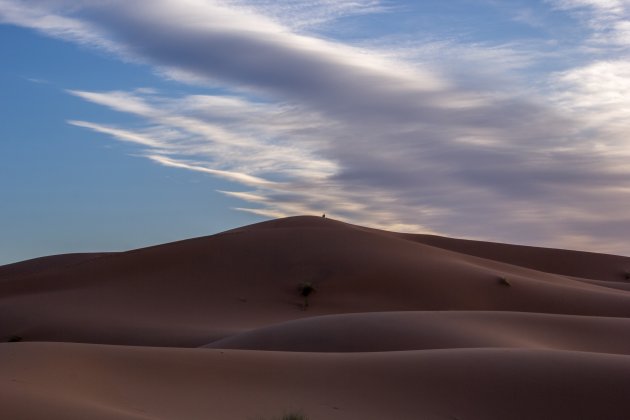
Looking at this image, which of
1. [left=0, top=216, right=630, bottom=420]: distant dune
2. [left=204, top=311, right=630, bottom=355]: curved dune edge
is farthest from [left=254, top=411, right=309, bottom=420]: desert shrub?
[left=204, top=311, right=630, bottom=355]: curved dune edge

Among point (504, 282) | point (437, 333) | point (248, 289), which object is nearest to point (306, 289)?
point (248, 289)

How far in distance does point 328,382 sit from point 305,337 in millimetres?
6377

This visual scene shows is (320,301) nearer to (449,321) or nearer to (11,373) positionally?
(449,321)

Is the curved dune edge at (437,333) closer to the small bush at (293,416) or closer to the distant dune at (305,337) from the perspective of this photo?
the distant dune at (305,337)

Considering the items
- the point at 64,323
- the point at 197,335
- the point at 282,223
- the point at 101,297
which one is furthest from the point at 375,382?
the point at 282,223

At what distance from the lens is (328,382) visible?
11.6 m

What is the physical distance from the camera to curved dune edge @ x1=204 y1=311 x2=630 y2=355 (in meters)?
17.3

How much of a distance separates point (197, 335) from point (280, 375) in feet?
41.3

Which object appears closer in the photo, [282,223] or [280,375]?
[280,375]

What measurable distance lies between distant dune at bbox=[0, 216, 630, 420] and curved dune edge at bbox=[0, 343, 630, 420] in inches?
1.2

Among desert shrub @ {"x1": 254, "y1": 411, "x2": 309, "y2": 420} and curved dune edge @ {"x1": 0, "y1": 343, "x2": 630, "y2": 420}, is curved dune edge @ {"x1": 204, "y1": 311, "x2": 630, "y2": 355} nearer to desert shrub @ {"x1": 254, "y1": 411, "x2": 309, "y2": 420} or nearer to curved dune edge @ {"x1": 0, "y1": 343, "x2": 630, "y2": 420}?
curved dune edge @ {"x1": 0, "y1": 343, "x2": 630, "y2": 420}

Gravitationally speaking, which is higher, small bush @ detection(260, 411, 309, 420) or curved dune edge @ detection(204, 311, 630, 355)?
curved dune edge @ detection(204, 311, 630, 355)

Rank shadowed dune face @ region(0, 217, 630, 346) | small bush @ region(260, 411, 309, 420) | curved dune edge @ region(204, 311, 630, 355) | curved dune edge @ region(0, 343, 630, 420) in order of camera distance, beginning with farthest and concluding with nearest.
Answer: shadowed dune face @ region(0, 217, 630, 346) < curved dune edge @ region(204, 311, 630, 355) < curved dune edge @ region(0, 343, 630, 420) < small bush @ region(260, 411, 309, 420)

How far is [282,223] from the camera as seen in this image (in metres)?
45.9
